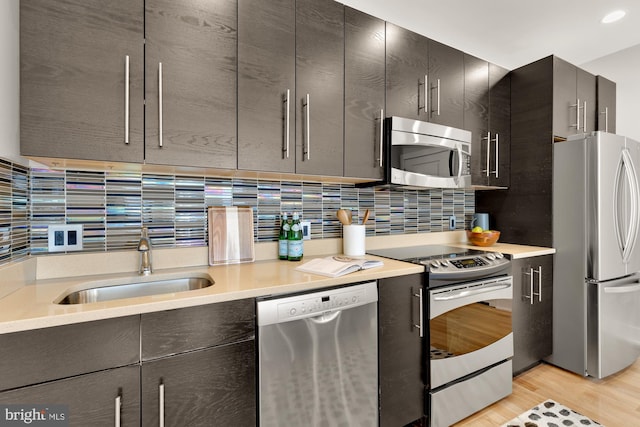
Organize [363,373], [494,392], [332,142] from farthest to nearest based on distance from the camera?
[494,392]
[332,142]
[363,373]

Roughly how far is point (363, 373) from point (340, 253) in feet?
2.64

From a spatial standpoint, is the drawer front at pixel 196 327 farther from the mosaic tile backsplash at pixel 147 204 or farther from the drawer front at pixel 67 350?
the mosaic tile backsplash at pixel 147 204

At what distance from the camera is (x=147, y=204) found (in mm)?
1519

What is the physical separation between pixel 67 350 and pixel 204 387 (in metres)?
0.43

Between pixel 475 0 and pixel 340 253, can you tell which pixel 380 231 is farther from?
pixel 475 0

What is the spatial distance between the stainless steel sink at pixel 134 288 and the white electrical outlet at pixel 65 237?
24 centimetres

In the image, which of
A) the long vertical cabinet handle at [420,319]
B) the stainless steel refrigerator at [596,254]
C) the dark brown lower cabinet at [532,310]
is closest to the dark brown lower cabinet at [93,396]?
the long vertical cabinet handle at [420,319]

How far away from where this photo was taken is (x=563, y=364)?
2.23 meters

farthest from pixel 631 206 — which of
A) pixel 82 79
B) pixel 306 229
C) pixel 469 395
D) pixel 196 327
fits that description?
pixel 82 79

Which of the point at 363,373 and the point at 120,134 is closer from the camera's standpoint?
the point at 120,134

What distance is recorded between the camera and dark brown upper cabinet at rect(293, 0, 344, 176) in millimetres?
1566

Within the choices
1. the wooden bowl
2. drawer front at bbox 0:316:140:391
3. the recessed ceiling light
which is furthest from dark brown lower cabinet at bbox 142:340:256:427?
the recessed ceiling light

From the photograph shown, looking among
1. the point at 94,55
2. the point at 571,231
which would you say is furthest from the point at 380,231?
the point at 94,55

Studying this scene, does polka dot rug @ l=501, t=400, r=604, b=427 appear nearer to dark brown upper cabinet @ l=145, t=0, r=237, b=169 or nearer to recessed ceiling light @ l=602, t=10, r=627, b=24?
dark brown upper cabinet @ l=145, t=0, r=237, b=169
